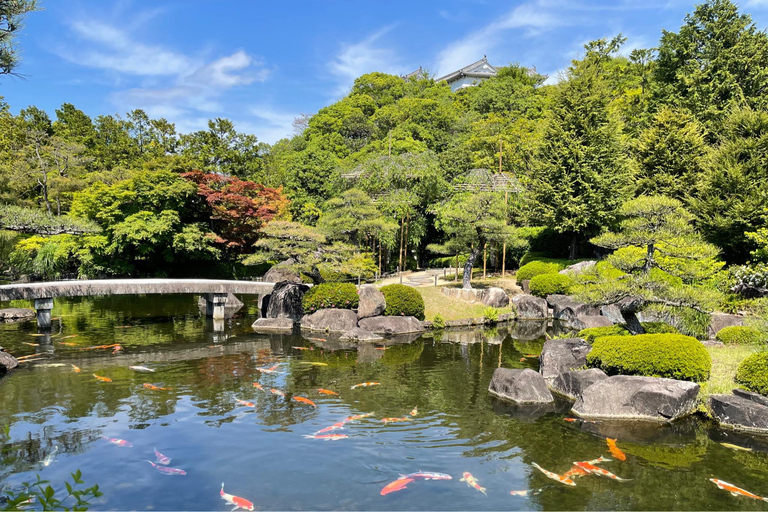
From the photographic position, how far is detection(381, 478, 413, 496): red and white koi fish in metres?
6.43

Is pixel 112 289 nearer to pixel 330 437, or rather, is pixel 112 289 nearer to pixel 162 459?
pixel 162 459

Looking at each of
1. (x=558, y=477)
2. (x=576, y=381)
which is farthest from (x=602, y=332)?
(x=558, y=477)

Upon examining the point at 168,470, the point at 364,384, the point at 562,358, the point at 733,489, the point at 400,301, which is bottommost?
the point at 733,489

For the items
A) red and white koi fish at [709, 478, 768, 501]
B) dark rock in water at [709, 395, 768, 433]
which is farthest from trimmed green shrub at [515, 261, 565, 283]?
red and white koi fish at [709, 478, 768, 501]

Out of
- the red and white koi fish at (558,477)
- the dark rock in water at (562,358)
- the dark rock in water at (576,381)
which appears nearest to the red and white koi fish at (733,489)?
the red and white koi fish at (558,477)

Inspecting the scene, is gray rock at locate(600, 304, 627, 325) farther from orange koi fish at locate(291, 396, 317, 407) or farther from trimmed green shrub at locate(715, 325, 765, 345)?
orange koi fish at locate(291, 396, 317, 407)

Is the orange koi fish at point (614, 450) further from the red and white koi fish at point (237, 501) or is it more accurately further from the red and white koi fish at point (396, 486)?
the red and white koi fish at point (237, 501)

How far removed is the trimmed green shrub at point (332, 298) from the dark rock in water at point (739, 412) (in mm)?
11087

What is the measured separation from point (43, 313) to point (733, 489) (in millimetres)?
18202

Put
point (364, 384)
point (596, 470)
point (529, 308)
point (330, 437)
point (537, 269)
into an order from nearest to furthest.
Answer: point (596, 470)
point (330, 437)
point (364, 384)
point (529, 308)
point (537, 269)

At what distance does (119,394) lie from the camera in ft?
32.8

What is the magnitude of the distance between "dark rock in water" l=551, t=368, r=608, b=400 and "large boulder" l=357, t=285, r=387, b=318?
7.70 metres

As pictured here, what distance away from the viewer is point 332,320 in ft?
55.9

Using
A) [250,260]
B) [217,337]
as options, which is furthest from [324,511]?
[250,260]
